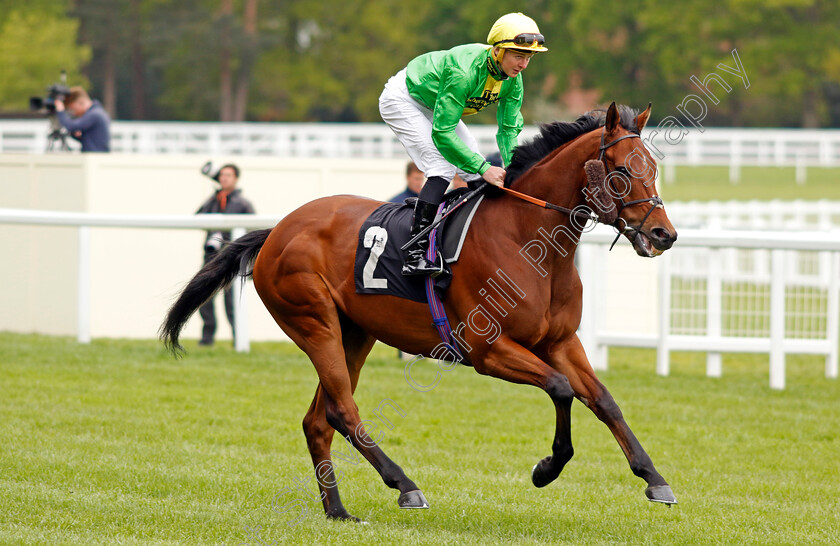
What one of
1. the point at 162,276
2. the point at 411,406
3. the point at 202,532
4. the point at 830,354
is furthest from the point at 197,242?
the point at 202,532

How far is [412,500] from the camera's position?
5.03 m

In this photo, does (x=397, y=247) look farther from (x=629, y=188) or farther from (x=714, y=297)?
(x=714, y=297)

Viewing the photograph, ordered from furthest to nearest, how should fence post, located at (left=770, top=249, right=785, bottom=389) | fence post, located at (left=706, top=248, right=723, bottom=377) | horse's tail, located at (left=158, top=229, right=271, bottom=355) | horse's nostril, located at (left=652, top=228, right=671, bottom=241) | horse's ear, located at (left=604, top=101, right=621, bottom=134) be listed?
fence post, located at (left=706, top=248, right=723, bottom=377), fence post, located at (left=770, top=249, right=785, bottom=389), horse's tail, located at (left=158, top=229, right=271, bottom=355), horse's ear, located at (left=604, top=101, right=621, bottom=134), horse's nostril, located at (left=652, top=228, right=671, bottom=241)

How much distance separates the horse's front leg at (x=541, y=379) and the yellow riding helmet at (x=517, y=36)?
1.28m

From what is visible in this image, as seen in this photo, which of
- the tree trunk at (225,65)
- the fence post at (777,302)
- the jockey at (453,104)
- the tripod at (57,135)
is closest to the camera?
the jockey at (453,104)

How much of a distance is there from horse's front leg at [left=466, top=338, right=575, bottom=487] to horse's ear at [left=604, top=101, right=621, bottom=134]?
992 mm

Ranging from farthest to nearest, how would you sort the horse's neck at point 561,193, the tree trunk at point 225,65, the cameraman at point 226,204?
the tree trunk at point 225,65 → the cameraman at point 226,204 → the horse's neck at point 561,193

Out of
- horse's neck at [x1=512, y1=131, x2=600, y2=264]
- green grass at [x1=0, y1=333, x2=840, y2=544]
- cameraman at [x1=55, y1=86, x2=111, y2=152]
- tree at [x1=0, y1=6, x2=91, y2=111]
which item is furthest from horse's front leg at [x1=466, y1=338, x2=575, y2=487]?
tree at [x1=0, y1=6, x2=91, y2=111]

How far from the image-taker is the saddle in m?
5.20

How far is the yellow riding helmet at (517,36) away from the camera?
4992 mm

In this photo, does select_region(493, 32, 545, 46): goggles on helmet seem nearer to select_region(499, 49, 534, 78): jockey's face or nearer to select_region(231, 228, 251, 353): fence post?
select_region(499, 49, 534, 78): jockey's face

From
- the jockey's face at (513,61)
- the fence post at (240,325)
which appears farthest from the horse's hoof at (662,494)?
the fence post at (240,325)

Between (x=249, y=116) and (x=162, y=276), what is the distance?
107 ft

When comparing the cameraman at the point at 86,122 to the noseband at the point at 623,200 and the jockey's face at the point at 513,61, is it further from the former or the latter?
the noseband at the point at 623,200
